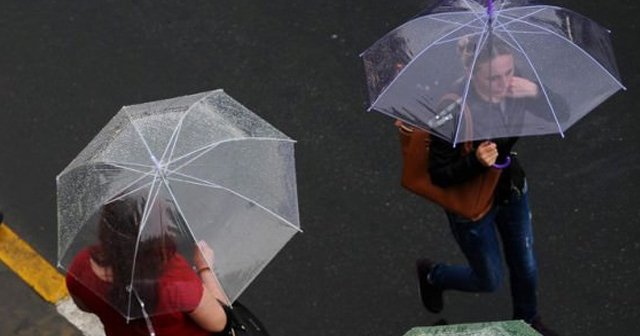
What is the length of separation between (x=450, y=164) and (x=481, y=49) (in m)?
0.53

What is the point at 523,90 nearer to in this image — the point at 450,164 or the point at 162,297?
the point at 450,164

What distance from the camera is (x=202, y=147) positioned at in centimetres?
400

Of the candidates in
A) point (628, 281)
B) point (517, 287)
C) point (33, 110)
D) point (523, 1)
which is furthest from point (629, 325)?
point (33, 110)

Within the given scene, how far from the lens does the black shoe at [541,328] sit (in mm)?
5348

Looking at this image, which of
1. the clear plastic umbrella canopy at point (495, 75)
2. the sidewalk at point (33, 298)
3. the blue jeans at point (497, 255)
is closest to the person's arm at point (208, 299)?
the clear plastic umbrella canopy at point (495, 75)

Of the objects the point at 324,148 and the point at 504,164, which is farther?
the point at 324,148

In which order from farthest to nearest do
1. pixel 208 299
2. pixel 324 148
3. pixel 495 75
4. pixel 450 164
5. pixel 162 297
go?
pixel 324 148
pixel 450 164
pixel 495 75
pixel 208 299
pixel 162 297

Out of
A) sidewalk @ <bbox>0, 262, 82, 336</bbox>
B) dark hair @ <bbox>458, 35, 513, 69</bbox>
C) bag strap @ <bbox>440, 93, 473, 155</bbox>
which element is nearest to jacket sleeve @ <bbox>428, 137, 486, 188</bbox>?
bag strap @ <bbox>440, 93, 473, 155</bbox>

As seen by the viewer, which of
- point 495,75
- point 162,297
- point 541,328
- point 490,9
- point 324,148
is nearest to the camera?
point 162,297

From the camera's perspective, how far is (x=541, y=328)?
5.38 meters

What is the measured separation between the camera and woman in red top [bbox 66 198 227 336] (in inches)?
148

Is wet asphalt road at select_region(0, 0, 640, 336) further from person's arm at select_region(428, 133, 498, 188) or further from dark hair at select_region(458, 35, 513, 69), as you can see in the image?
dark hair at select_region(458, 35, 513, 69)

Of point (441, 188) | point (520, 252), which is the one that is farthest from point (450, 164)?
point (520, 252)

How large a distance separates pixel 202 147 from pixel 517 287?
196 cm
